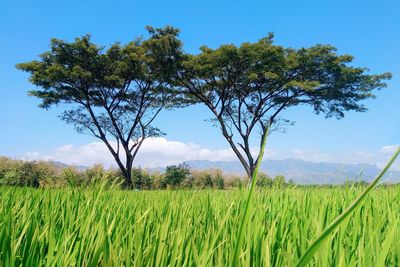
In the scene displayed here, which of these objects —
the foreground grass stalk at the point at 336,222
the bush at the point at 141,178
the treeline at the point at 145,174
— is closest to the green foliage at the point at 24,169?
the treeline at the point at 145,174

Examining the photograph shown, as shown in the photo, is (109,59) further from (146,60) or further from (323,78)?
(323,78)

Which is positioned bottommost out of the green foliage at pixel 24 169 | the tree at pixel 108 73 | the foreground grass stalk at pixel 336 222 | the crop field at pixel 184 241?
the crop field at pixel 184 241

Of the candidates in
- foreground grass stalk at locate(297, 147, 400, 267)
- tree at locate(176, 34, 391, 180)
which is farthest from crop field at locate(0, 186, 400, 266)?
tree at locate(176, 34, 391, 180)

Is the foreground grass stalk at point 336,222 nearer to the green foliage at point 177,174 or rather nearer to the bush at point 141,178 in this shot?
the green foliage at point 177,174

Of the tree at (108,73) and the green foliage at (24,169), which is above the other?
the tree at (108,73)

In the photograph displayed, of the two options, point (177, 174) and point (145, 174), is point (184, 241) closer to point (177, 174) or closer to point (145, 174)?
point (177, 174)

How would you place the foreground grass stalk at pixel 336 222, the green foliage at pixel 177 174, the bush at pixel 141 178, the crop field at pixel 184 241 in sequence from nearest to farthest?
the foreground grass stalk at pixel 336 222 → the crop field at pixel 184 241 → the green foliage at pixel 177 174 → the bush at pixel 141 178

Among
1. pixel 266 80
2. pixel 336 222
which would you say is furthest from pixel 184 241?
pixel 266 80

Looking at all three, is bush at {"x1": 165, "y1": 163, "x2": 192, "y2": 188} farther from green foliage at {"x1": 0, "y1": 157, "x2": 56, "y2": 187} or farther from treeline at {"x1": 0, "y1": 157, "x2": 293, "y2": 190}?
green foliage at {"x1": 0, "y1": 157, "x2": 56, "y2": 187}

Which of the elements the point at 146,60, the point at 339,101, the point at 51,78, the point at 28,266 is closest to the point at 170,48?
the point at 146,60

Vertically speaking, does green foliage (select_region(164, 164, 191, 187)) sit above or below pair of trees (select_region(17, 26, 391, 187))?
below

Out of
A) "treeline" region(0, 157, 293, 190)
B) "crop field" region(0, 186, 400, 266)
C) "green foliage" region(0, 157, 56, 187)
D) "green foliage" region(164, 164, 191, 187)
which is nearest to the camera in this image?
"crop field" region(0, 186, 400, 266)

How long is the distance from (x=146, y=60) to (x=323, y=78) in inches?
534

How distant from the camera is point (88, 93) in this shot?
28.0 metres
